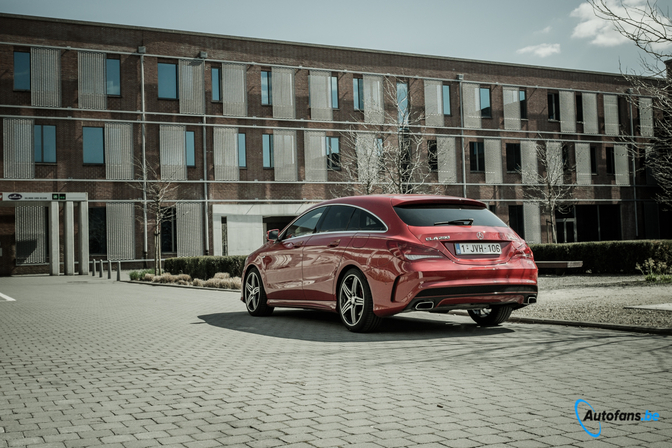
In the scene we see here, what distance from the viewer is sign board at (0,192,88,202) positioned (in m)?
31.3

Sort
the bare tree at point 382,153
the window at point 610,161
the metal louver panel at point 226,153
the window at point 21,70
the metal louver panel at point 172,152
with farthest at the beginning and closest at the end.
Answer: the window at point 610,161 → the metal louver panel at point 226,153 → the metal louver panel at point 172,152 → the bare tree at point 382,153 → the window at point 21,70

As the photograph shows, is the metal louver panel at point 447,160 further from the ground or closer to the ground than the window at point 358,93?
closer to the ground

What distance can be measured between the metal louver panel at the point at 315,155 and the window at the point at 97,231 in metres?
11.2

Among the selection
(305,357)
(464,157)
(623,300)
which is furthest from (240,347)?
(464,157)

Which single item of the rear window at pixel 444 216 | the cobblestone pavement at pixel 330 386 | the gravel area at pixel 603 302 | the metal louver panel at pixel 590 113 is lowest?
the cobblestone pavement at pixel 330 386

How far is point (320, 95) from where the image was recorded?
39469mm

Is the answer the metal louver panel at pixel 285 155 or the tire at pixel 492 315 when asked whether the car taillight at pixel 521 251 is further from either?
the metal louver panel at pixel 285 155

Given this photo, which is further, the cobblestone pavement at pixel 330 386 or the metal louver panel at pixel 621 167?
the metal louver panel at pixel 621 167

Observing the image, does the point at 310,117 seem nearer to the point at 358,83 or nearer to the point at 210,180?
the point at 358,83

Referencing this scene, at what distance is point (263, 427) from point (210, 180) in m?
33.7

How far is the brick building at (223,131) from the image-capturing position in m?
34.1

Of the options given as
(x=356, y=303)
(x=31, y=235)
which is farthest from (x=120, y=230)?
(x=356, y=303)

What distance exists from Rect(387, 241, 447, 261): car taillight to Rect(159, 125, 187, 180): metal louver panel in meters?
30.3

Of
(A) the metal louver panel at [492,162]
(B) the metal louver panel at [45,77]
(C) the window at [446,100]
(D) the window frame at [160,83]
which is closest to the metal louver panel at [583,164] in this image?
(A) the metal louver panel at [492,162]
